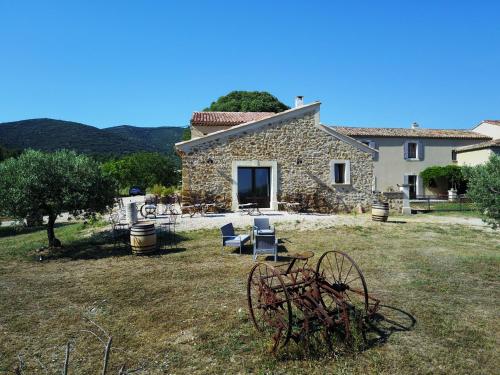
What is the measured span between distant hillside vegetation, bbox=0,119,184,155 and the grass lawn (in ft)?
296

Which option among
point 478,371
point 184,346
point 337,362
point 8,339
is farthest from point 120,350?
point 478,371

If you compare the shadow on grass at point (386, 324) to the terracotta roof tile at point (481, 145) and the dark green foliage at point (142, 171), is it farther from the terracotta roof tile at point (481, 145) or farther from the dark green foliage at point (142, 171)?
the dark green foliage at point (142, 171)

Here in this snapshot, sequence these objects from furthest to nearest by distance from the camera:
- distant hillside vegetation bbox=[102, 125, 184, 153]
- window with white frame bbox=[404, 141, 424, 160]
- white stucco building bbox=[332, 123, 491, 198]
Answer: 1. distant hillside vegetation bbox=[102, 125, 184, 153]
2. window with white frame bbox=[404, 141, 424, 160]
3. white stucco building bbox=[332, 123, 491, 198]

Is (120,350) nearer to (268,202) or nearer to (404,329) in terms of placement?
(404,329)

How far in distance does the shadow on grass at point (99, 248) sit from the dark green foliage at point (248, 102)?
84.1 ft

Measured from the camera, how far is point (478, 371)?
3.70 meters

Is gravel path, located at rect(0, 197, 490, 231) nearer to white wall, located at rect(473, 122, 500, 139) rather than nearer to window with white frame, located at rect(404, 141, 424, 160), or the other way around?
window with white frame, located at rect(404, 141, 424, 160)

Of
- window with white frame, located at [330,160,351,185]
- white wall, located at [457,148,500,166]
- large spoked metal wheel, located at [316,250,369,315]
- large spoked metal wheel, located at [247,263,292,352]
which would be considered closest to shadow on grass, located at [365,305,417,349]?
large spoked metal wheel, located at [316,250,369,315]

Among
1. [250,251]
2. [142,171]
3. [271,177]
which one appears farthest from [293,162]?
[142,171]

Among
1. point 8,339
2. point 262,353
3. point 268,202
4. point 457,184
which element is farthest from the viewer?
point 457,184

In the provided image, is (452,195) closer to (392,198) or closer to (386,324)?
(392,198)

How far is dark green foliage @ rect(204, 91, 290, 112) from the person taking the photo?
34875mm

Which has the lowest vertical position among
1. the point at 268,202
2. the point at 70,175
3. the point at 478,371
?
the point at 478,371

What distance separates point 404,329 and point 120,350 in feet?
12.9
